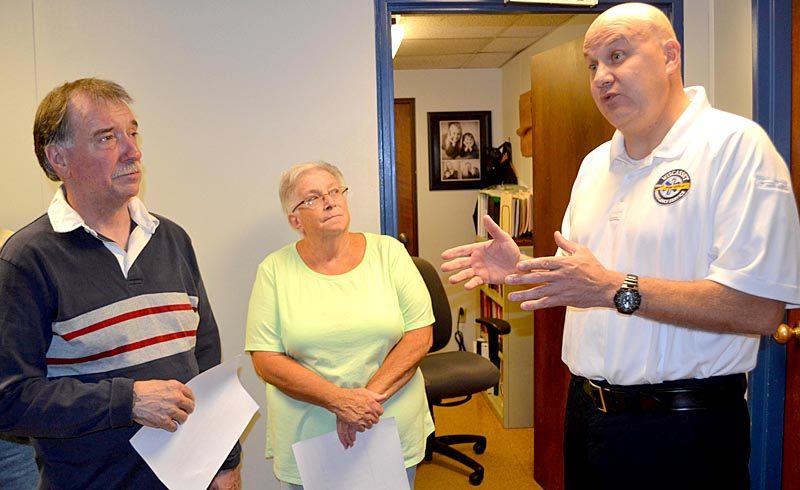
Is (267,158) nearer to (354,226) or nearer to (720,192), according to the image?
(354,226)

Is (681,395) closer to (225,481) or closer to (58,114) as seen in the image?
(225,481)

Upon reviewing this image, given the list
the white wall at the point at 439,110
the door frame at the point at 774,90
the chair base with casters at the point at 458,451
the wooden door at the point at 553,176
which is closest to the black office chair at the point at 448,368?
the chair base with casters at the point at 458,451

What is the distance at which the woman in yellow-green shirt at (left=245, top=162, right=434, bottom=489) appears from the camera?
203 cm

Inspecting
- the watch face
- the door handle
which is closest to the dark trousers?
the watch face

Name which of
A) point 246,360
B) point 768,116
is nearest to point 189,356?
point 246,360

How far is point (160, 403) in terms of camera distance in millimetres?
1445

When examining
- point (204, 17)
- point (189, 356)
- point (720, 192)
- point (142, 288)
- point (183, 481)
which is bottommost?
point (183, 481)

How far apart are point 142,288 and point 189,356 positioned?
8.2 inches

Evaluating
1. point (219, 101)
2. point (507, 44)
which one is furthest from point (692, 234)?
point (507, 44)

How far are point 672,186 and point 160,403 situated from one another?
1192 millimetres

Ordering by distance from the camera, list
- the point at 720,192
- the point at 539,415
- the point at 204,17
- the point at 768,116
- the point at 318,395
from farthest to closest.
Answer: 1. the point at 539,415
2. the point at 204,17
3. the point at 768,116
4. the point at 318,395
5. the point at 720,192

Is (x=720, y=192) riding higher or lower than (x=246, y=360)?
higher

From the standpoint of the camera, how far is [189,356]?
5.43 feet

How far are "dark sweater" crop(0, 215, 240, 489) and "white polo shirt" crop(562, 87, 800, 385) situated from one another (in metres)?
1.00
